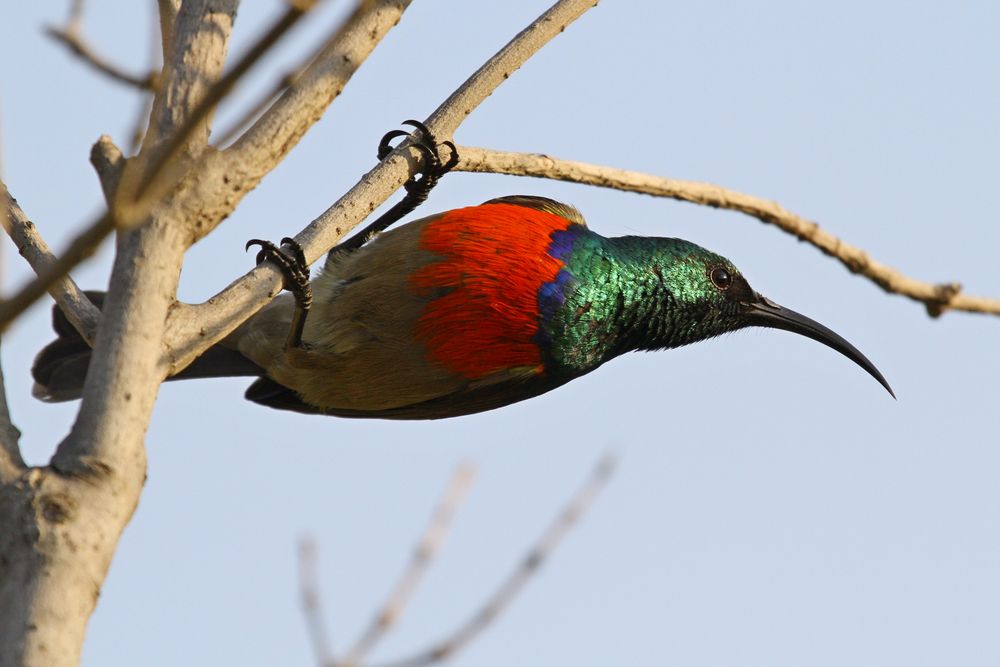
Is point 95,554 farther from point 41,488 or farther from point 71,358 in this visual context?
point 71,358

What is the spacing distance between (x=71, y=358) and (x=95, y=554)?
3.45m

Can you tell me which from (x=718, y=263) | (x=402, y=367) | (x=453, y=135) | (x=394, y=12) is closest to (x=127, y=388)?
(x=394, y=12)

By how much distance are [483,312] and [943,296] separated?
4.88 feet

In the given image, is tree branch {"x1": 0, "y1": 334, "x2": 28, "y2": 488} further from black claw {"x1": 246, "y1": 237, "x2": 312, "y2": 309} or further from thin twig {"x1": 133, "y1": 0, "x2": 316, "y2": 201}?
black claw {"x1": 246, "y1": 237, "x2": 312, "y2": 309}

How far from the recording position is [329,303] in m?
4.73

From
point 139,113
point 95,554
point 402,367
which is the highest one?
point 402,367

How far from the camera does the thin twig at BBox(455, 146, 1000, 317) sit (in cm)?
374

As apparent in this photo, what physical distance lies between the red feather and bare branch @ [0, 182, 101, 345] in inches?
65.7

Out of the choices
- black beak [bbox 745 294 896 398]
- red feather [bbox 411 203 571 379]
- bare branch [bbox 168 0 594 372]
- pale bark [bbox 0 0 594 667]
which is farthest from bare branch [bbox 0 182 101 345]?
black beak [bbox 745 294 896 398]

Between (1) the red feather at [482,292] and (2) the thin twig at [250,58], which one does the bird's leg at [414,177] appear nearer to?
(1) the red feather at [482,292]

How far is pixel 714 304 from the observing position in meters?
4.96

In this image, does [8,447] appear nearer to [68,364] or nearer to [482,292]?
[482,292]

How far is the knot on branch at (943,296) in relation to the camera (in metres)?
3.75

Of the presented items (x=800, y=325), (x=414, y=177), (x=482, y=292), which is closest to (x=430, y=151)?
(x=414, y=177)
